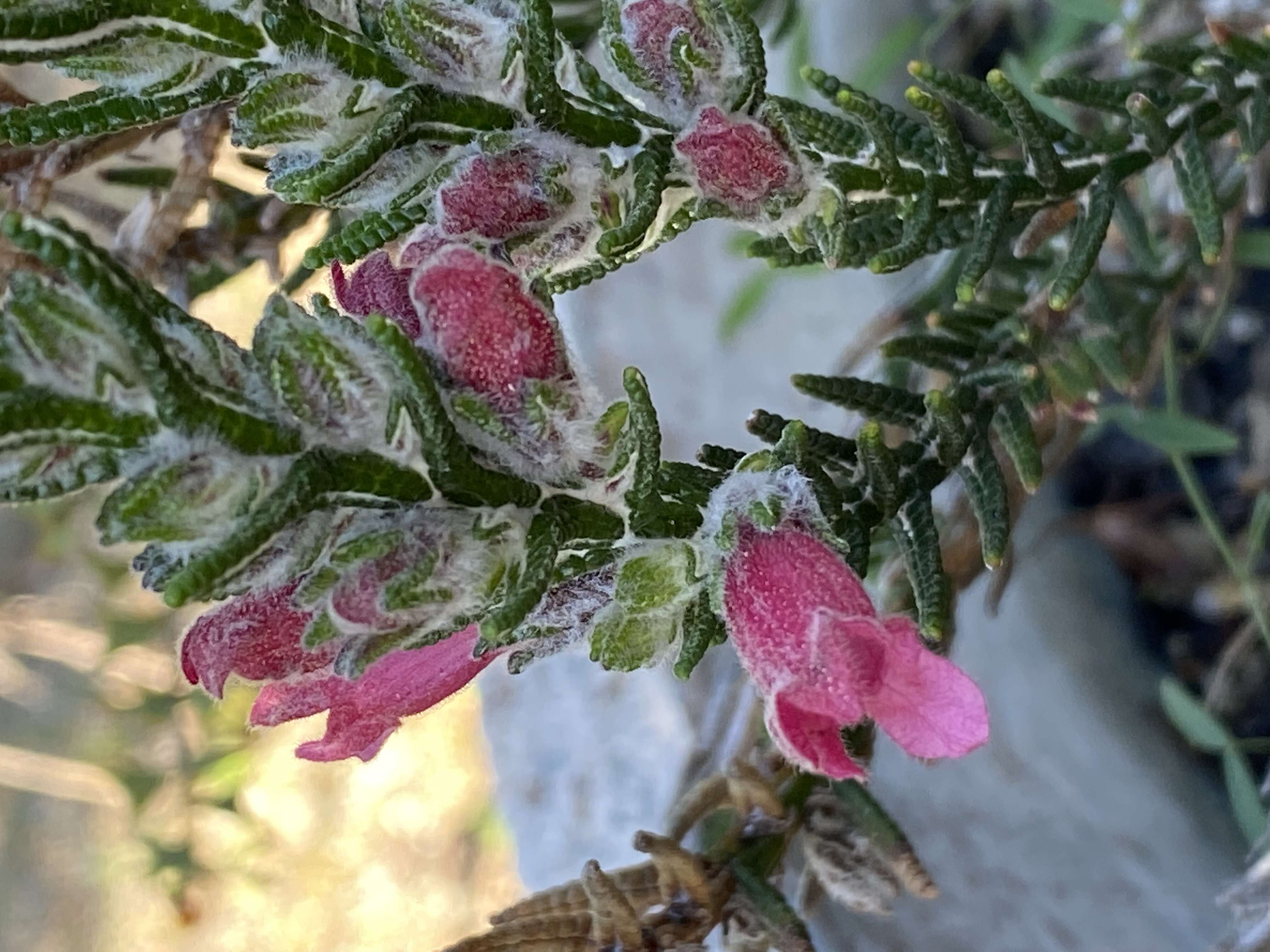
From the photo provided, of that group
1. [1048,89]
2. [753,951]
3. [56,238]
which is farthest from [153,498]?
[1048,89]

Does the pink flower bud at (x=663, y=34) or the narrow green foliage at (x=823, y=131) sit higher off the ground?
the pink flower bud at (x=663, y=34)

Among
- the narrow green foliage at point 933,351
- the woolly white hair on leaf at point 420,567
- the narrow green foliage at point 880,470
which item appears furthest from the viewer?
the narrow green foliage at point 933,351

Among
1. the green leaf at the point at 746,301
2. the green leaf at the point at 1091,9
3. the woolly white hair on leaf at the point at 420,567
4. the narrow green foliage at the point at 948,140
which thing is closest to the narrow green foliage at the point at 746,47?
the narrow green foliage at the point at 948,140

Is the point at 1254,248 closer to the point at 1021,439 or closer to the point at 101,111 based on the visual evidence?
the point at 1021,439

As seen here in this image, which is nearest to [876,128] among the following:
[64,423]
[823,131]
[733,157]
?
[823,131]

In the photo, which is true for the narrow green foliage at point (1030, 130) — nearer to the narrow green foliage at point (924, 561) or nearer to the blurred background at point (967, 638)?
the narrow green foliage at point (924, 561)
